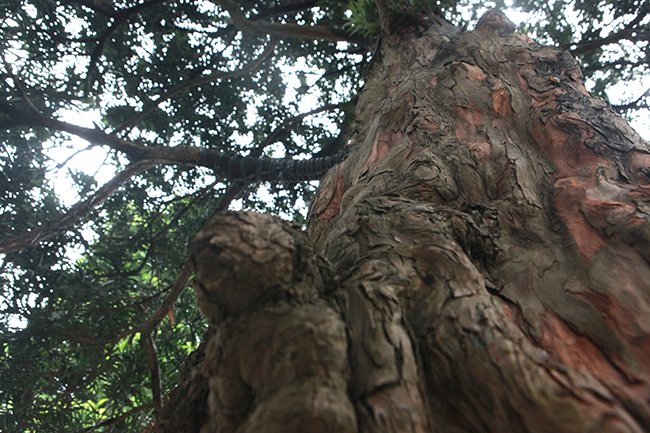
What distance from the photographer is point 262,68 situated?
561 centimetres

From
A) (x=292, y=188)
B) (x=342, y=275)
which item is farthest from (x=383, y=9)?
(x=342, y=275)

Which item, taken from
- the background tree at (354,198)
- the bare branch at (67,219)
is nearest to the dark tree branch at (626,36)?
the background tree at (354,198)

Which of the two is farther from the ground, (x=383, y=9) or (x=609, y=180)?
(x=383, y=9)

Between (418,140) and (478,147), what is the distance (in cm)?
25

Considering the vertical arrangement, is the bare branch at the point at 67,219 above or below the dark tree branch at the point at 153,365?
above

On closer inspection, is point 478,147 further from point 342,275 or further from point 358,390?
point 358,390

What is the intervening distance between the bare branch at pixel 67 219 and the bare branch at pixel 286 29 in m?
1.79

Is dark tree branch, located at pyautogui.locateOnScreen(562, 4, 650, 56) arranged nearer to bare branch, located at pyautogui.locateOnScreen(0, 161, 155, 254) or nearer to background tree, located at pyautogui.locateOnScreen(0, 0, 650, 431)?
background tree, located at pyautogui.locateOnScreen(0, 0, 650, 431)

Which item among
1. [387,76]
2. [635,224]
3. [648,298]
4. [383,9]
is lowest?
[648,298]

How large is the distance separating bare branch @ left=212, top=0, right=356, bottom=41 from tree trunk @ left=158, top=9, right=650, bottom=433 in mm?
2964

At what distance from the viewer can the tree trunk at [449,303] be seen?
71 cm

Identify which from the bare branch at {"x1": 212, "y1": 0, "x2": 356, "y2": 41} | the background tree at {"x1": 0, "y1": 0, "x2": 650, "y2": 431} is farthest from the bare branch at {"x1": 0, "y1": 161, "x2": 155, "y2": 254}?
the bare branch at {"x1": 212, "y1": 0, "x2": 356, "y2": 41}

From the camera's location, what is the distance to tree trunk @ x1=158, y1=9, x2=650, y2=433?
0.71m

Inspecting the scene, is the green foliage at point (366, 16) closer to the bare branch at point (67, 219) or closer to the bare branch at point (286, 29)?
the bare branch at point (286, 29)
